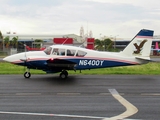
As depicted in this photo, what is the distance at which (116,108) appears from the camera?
8297 mm

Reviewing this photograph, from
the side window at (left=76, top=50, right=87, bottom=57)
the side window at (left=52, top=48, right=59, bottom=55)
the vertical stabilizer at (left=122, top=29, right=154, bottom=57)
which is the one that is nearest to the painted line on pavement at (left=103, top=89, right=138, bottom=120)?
the side window at (left=76, top=50, right=87, bottom=57)

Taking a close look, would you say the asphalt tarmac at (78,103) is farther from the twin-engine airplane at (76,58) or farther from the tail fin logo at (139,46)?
the tail fin logo at (139,46)

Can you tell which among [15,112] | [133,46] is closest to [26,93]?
[15,112]

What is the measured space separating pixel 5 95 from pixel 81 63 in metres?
6.85

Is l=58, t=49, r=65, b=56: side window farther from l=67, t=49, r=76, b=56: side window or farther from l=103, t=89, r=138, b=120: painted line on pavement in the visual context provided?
l=103, t=89, r=138, b=120: painted line on pavement

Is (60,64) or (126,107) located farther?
(60,64)

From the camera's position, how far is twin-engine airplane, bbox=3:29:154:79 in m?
16.2

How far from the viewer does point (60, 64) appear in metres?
16.0

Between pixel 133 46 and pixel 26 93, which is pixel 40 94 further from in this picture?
pixel 133 46

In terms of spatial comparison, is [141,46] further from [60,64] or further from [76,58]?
[60,64]

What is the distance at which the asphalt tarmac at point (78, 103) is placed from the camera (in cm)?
733

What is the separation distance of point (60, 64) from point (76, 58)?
118 centimetres

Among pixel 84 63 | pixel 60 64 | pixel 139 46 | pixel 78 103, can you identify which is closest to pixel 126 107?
pixel 78 103

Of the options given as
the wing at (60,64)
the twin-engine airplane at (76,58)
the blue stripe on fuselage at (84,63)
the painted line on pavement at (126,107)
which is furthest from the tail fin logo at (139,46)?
the painted line on pavement at (126,107)
